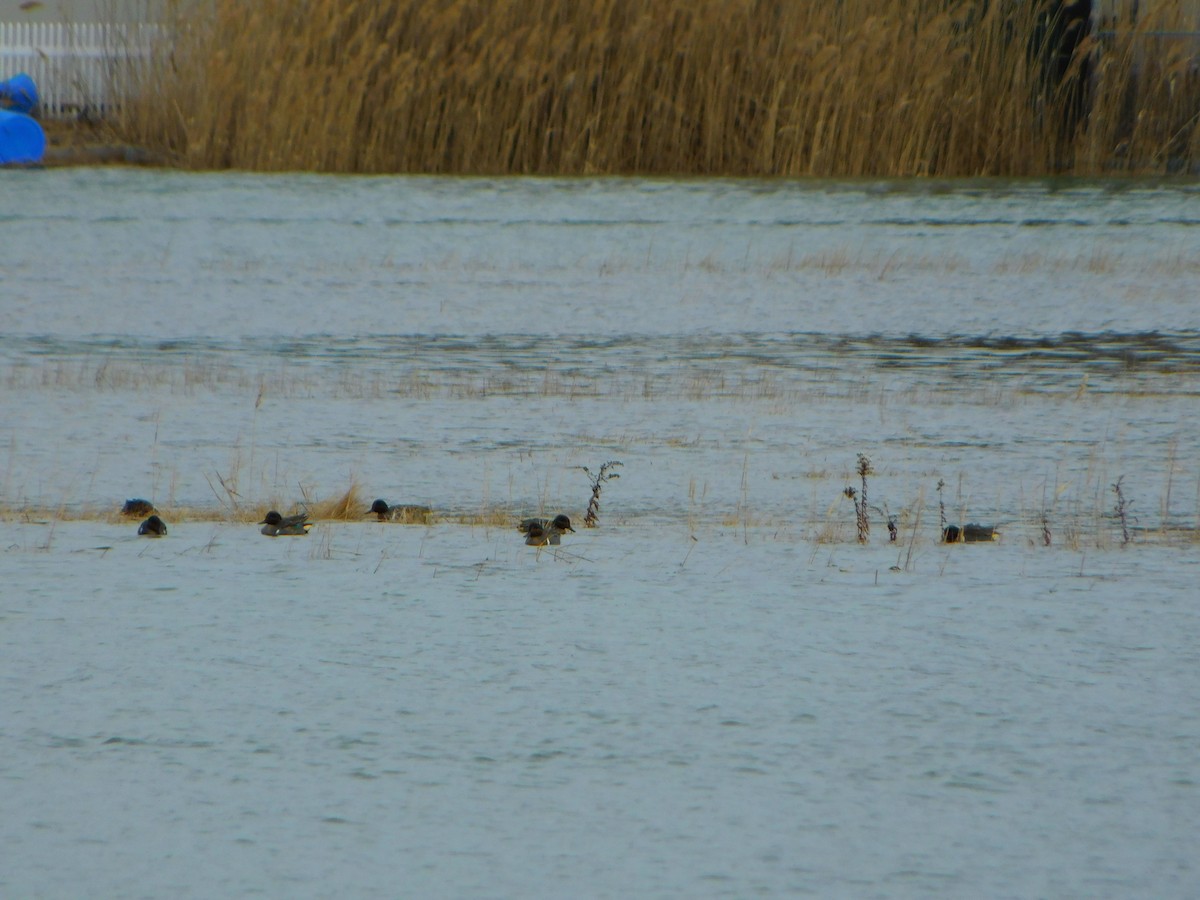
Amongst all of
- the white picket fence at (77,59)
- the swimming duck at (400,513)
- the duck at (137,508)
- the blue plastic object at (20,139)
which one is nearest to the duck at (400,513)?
the swimming duck at (400,513)

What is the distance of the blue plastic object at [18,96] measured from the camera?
408 inches

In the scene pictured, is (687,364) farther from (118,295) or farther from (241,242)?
(241,242)

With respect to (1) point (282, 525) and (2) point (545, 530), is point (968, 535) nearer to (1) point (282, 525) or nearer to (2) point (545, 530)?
(2) point (545, 530)

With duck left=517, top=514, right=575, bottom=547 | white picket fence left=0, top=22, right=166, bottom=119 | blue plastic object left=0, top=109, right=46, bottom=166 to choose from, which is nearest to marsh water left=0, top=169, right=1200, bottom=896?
duck left=517, top=514, right=575, bottom=547

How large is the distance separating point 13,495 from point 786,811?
1.58m

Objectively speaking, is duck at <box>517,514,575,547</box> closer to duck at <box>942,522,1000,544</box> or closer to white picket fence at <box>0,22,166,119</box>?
duck at <box>942,522,1000,544</box>

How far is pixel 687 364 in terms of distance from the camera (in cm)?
389

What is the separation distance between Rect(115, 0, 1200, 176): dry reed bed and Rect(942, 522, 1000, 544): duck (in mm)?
5970

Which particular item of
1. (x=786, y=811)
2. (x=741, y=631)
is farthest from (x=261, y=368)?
(x=786, y=811)

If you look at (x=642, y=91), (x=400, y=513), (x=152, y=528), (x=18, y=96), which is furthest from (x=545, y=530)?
(x=18, y=96)

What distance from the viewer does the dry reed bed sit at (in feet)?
26.7

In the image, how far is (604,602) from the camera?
1944mm

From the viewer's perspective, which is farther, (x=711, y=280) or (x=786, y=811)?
(x=711, y=280)

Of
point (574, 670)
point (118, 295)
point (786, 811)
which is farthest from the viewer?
point (118, 295)
